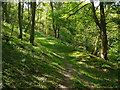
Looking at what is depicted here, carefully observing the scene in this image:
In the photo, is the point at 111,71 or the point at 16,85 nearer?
the point at 16,85

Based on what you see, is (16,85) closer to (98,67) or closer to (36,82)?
(36,82)

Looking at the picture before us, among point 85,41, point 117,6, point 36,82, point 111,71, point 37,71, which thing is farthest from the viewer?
point 85,41

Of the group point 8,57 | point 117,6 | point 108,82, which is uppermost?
point 117,6

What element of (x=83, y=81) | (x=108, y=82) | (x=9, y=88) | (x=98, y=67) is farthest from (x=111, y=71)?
(x=9, y=88)

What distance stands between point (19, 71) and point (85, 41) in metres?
23.3

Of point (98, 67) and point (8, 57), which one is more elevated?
point (8, 57)

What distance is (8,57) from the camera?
1013 cm

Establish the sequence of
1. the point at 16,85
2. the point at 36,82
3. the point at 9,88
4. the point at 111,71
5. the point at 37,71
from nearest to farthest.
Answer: the point at 9,88 → the point at 16,85 → the point at 36,82 → the point at 37,71 → the point at 111,71

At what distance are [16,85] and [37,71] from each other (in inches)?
113

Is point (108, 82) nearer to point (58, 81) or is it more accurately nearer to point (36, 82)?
point (58, 81)

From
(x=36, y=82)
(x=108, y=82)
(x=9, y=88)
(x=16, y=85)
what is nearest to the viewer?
(x=9, y=88)

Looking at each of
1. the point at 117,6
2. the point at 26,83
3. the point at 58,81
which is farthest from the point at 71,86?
the point at 117,6

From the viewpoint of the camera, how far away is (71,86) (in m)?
9.37

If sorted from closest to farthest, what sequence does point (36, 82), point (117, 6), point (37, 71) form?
1. point (36, 82)
2. point (37, 71)
3. point (117, 6)
